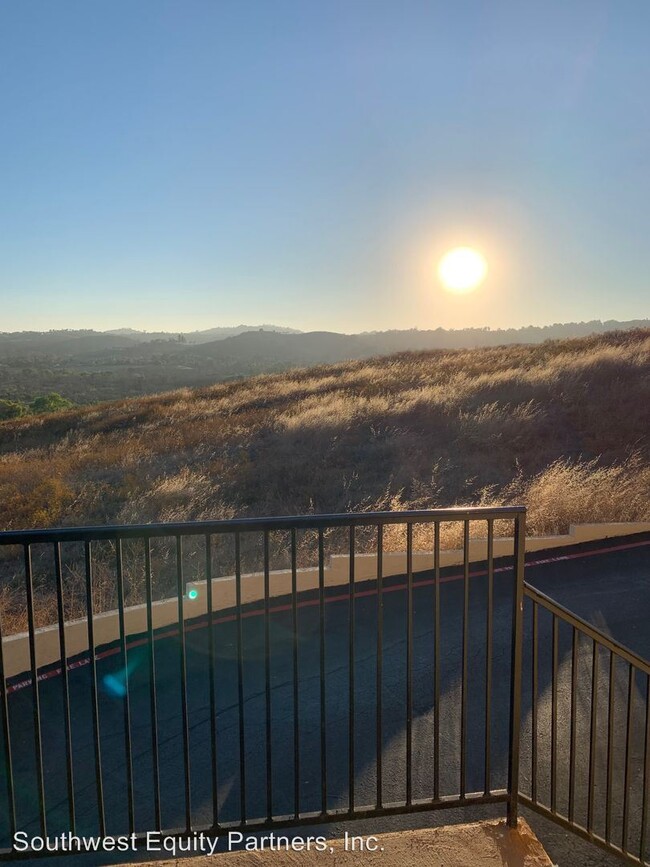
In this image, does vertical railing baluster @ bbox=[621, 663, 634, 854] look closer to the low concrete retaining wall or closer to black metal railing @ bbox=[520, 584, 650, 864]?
black metal railing @ bbox=[520, 584, 650, 864]

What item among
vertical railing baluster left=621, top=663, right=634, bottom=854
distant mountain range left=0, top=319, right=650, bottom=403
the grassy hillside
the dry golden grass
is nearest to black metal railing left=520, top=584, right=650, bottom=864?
vertical railing baluster left=621, top=663, right=634, bottom=854

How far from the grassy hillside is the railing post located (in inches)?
276

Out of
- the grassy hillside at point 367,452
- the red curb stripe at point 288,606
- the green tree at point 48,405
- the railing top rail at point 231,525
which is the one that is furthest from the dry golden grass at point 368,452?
the green tree at point 48,405

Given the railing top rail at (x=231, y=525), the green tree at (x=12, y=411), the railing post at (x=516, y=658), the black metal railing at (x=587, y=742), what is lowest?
the green tree at (x=12, y=411)

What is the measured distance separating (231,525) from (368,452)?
12526 millimetres

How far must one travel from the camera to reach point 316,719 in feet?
16.6

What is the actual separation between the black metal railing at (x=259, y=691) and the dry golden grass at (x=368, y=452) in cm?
238

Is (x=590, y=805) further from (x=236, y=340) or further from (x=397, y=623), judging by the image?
(x=236, y=340)

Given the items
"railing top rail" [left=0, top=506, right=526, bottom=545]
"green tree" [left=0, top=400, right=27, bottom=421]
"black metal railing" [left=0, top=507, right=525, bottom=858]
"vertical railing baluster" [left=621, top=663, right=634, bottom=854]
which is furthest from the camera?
"green tree" [left=0, top=400, right=27, bottom=421]

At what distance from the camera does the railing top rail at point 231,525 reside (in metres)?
2.72

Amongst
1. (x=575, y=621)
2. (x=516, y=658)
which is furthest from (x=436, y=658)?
(x=575, y=621)

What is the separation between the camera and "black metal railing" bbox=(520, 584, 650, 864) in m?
3.46

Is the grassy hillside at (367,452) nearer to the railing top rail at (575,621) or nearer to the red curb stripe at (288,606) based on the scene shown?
the red curb stripe at (288,606)

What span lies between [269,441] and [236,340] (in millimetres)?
184051
